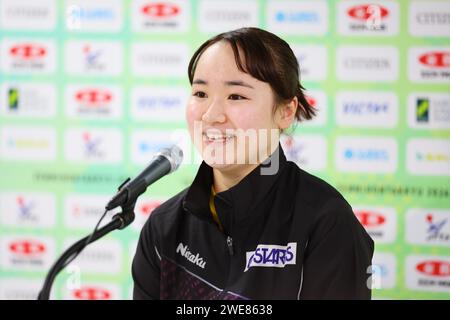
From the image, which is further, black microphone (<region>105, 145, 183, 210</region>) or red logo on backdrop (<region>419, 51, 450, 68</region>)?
red logo on backdrop (<region>419, 51, 450, 68</region>)

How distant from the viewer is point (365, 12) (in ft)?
5.44

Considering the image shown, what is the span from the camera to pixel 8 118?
184 centimetres

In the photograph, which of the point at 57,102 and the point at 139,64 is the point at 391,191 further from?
the point at 57,102

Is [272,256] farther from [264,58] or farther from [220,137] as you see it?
[264,58]

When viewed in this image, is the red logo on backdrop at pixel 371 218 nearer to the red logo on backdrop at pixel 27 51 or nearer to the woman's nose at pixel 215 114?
the woman's nose at pixel 215 114

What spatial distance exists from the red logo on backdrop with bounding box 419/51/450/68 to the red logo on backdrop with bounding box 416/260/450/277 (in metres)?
0.61

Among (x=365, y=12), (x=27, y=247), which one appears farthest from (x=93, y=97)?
(x=365, y=12)

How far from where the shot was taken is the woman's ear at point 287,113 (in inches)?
37.4

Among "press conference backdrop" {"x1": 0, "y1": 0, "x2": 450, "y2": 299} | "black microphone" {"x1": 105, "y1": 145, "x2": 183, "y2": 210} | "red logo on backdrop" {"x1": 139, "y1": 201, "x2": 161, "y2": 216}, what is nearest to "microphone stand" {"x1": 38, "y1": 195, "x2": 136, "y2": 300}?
"black microphone" {"x1": 105, "y1": 145, "x2": 183, "y2": 210}

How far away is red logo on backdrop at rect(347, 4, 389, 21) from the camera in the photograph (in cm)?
161

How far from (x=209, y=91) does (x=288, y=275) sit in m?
0.34

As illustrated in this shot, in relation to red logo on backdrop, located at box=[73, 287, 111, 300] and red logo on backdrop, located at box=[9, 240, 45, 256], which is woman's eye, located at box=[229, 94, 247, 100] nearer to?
red logo on backdrop, located at box=[73, 287, 111, 300]

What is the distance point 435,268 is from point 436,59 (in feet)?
2.11

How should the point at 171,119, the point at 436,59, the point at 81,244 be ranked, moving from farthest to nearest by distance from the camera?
1. the point at 171,119
2. the point at 436,59
3. the point at 81,244
